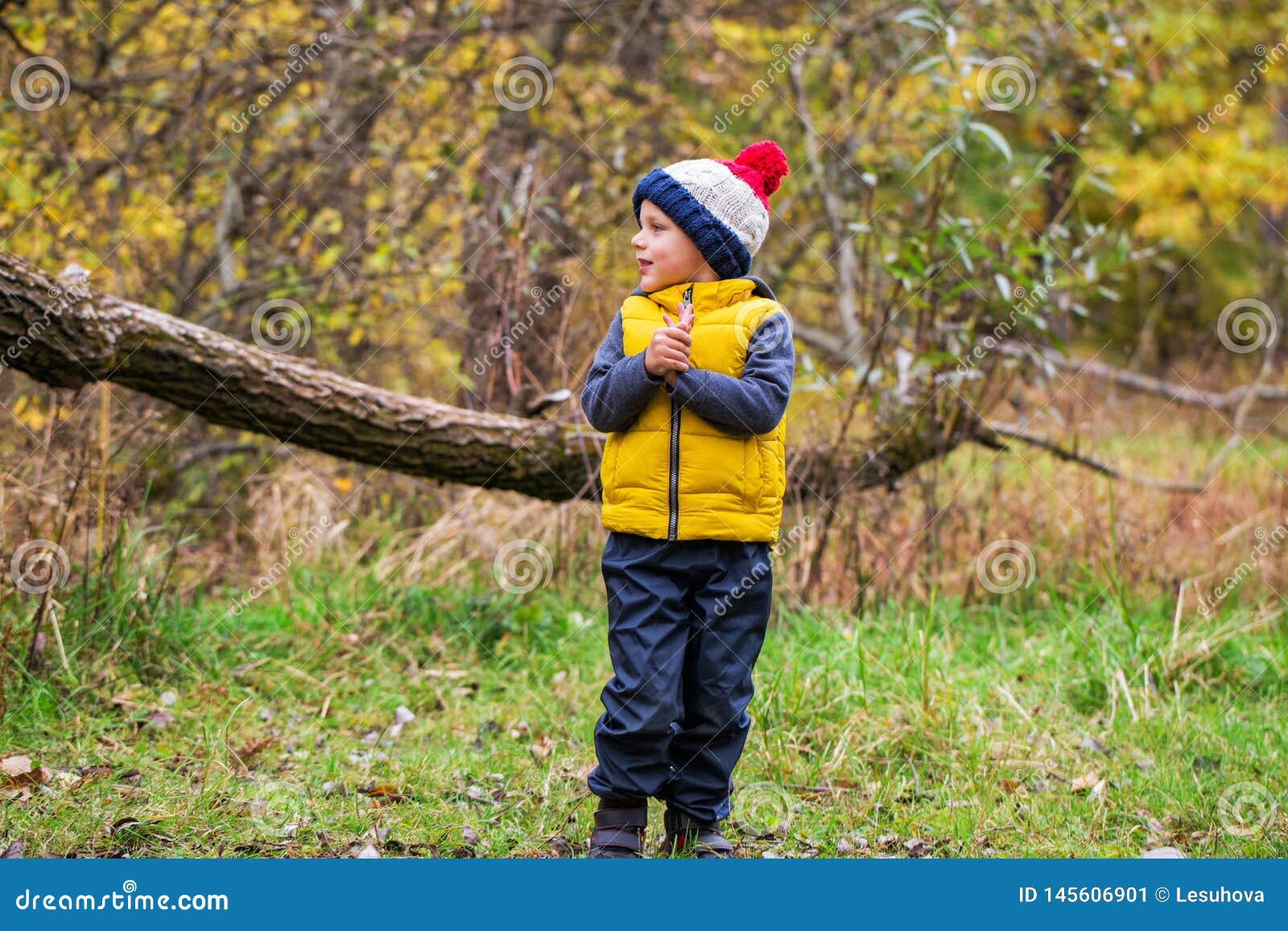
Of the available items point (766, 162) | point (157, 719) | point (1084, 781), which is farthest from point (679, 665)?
point (157, 719)

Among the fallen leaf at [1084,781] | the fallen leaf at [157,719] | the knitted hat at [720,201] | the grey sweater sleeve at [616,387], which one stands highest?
the knitted hat at [720,201]

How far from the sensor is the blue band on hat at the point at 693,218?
2.83 meters

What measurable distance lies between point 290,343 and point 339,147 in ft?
3.88

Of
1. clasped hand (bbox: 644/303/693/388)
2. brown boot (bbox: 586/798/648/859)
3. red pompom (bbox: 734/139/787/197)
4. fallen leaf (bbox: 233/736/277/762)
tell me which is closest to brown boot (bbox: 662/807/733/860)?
brown boot (bbox: 586/798/648/859)

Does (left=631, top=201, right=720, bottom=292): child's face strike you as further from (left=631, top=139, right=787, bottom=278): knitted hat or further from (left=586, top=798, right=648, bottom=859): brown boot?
(left=586, top=798, right=648, bottom=859): brown boot

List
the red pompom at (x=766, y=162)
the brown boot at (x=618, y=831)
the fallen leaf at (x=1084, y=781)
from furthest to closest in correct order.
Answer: the fallen leaf at (x=1084, y=781) < the red pompom at (x=766, y=162) < the brown boot at (x=618, y=831)

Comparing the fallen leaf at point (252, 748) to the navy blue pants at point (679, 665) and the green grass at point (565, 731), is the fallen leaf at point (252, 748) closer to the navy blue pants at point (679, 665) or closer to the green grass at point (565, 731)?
the green grass at point (565, 731)

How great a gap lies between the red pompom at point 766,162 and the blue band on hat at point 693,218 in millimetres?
195

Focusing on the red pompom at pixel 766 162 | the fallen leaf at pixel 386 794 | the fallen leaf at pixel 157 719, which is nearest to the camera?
the red pompom at pixel 766 162

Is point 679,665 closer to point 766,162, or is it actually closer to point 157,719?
point 766,162

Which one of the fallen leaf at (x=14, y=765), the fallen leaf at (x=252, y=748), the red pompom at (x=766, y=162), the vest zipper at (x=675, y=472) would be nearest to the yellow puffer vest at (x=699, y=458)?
the vest zipper at (x=675, y=472)

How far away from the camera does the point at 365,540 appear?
5.12 meters

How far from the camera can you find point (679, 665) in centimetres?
279

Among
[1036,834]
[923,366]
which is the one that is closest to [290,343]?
[923,366]
